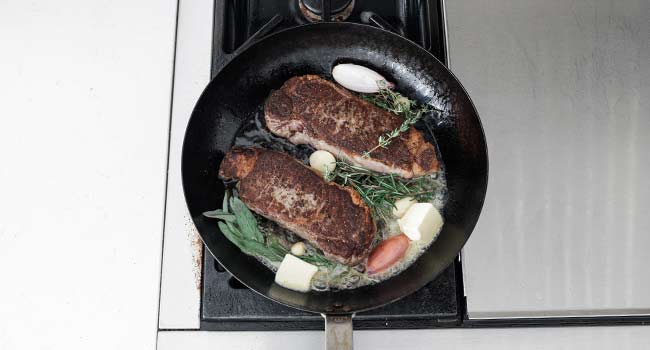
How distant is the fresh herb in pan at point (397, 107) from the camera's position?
1.25 m

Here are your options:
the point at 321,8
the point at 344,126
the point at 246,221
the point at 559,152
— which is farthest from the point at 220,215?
the point at 559,152

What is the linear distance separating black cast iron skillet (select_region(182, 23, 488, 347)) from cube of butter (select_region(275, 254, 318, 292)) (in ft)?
0.08

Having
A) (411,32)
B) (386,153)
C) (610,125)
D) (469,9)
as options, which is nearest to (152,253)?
(386,153)

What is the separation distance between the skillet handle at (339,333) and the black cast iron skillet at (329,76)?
0.10 feet

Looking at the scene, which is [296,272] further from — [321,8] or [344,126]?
[321,8]

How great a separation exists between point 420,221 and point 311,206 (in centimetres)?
27

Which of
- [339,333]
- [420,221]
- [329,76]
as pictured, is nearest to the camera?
[339,333]

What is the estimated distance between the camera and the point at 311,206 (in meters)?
1.20

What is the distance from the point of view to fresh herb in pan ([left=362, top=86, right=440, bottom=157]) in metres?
1.25

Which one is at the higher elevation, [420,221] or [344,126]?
[344,126]

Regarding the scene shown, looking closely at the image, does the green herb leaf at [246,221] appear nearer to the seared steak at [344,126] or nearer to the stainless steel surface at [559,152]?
the seared steak at [344,126]

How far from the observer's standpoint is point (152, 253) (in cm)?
133

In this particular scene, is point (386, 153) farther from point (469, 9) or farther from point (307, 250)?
point (469, 9)

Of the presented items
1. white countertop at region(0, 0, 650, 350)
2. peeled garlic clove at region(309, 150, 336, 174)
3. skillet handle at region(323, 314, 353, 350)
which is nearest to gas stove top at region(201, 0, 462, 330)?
white countertop at region(0, 0, 650, 350)
